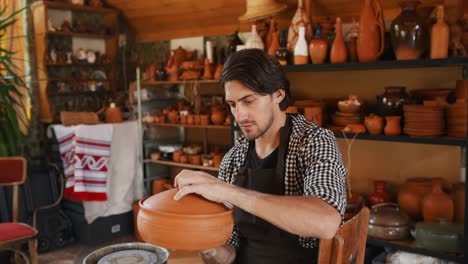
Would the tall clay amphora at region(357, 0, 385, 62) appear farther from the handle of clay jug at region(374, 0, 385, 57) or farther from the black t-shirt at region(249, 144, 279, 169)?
the black t-shirt at region(249, 144, 279, 169)

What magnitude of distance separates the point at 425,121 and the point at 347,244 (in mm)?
1633

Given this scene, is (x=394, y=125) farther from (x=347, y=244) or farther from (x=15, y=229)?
(x=15, y=229)

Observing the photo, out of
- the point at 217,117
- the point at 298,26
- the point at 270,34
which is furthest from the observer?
the point at 217,117

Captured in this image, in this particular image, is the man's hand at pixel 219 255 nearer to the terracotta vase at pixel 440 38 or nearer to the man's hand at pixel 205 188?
the man's hand at pixel 205 188

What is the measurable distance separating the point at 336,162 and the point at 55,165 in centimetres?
327

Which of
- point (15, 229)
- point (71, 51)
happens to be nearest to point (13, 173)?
point (15, 229)

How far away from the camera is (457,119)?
2465mm

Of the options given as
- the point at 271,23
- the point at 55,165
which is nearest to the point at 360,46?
the point at 271,23

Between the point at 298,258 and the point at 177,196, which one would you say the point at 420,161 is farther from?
the point at 177,196

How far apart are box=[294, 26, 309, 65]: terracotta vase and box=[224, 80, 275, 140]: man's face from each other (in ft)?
5.62

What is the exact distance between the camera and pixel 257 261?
4.84ft

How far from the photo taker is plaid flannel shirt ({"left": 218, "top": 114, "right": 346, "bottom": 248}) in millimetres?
1159

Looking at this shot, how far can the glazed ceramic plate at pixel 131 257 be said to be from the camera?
4.25ft

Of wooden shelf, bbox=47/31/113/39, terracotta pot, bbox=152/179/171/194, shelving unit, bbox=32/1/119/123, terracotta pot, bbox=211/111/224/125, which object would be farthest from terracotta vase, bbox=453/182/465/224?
wooden shelf, bbox=47/31/113/39
